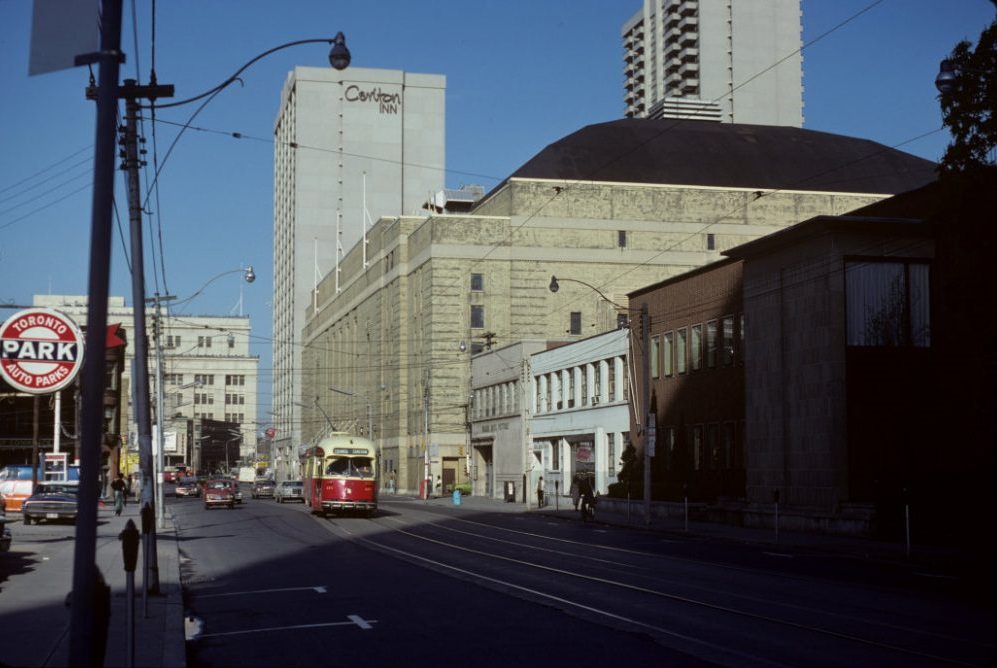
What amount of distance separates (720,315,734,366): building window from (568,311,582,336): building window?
1812 inches

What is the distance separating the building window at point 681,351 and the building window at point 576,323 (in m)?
41.1

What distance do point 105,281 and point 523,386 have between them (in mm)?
68660

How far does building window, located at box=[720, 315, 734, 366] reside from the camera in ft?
159

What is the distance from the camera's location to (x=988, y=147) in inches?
1079

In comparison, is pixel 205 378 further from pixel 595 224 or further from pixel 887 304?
pixel 887 304

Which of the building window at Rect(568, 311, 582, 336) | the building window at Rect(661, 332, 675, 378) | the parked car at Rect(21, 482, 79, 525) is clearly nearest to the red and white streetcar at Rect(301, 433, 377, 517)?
the parked car at Rect(21, 482, 79, 525)

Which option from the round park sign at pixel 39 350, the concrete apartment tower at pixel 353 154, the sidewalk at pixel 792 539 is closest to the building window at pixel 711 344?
the sidewalk at pixel 792 539

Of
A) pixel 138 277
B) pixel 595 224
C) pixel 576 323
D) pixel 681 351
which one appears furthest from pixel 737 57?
pixel 138 277

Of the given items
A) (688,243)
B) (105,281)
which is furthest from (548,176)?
(105,281)

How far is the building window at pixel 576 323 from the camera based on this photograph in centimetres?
9544

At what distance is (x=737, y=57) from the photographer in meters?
168

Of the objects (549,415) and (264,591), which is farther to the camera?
(549,415)

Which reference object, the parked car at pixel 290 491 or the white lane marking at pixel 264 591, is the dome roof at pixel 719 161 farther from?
the white lane marking at pixel 264 591

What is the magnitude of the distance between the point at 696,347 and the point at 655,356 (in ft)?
16.6
